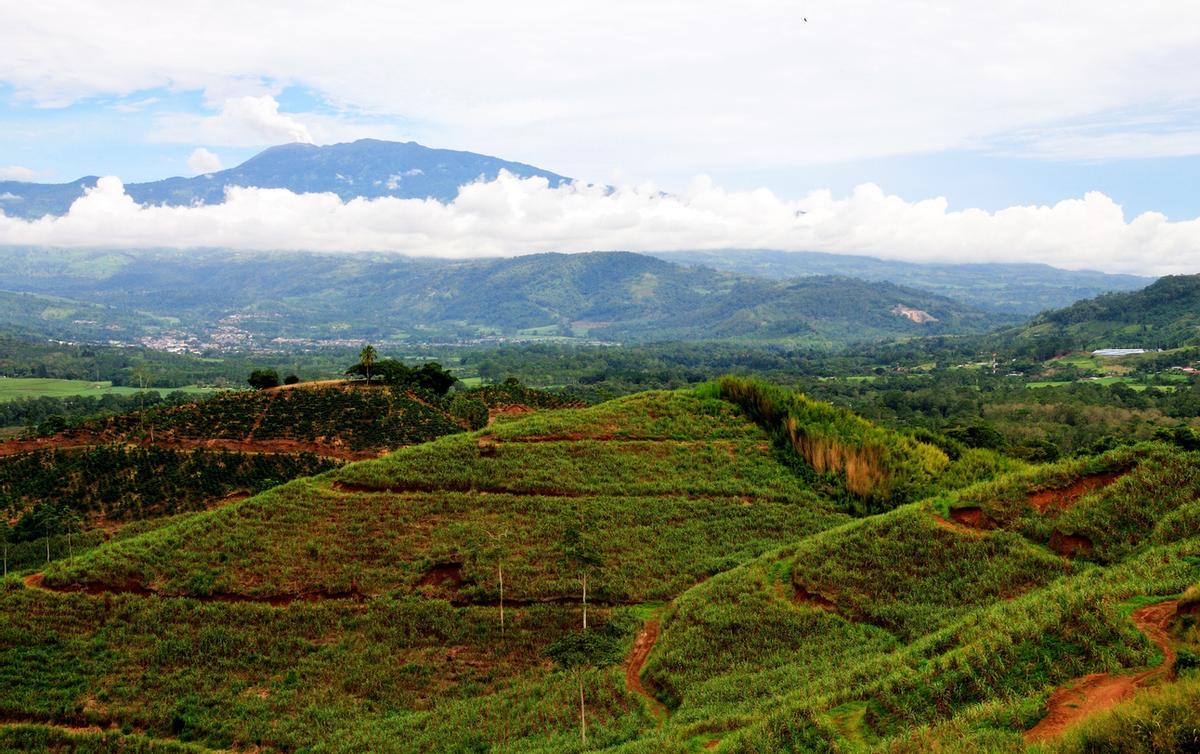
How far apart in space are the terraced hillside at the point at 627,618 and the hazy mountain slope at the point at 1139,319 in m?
153

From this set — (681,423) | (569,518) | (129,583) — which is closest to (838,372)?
(681,423)

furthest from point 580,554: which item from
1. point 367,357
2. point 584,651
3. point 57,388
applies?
point 57,388

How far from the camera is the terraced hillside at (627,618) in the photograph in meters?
13.8

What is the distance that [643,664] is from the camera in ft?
67.5

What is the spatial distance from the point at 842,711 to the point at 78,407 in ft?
409

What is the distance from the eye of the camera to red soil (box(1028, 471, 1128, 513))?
21812 mm

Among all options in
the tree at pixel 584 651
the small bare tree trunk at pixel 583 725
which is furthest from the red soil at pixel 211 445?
the small bare tree trunk at pixel 583 725

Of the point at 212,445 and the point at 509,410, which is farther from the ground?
the point at 509,410

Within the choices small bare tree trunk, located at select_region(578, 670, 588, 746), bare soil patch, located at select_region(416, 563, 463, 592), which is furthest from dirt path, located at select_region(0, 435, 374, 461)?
small bare tree trunk, located at select_region(578, 670, 588, 746)

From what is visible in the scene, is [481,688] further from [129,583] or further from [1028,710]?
[1028,710]

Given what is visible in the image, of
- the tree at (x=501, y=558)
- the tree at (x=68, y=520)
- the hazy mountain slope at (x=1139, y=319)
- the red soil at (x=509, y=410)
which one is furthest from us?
the hazy mountain slope at (x=1139, y=319)

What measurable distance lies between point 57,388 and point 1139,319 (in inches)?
8975

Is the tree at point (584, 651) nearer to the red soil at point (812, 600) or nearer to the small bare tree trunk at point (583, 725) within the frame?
the small bare tree trunk at point (583, 725)

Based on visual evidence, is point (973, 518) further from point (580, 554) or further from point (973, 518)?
point (580, 554)
